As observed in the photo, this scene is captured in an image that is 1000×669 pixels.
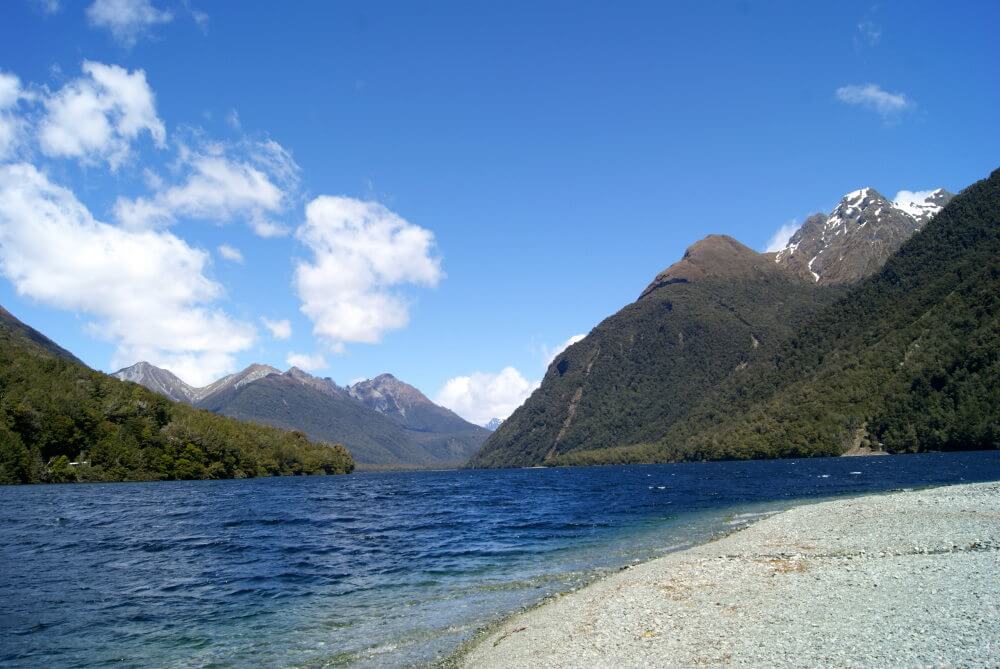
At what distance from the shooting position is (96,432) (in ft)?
386

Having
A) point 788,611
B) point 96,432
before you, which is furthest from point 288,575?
point 96,432

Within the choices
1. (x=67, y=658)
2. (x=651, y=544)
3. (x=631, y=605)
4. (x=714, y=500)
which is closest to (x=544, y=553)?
(x=651, y=544)

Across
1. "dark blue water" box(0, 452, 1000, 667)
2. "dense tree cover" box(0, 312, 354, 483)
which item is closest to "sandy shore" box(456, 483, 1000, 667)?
"dark blue water" box(0, 452, 1000, 667)

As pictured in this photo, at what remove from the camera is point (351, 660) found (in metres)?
15.8

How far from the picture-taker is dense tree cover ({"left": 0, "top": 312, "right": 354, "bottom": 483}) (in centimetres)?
10112

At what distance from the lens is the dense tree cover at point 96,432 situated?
101m

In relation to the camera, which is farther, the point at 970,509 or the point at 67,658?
the point at 970,509

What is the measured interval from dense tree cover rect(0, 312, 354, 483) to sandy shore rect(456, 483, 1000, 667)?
111 m

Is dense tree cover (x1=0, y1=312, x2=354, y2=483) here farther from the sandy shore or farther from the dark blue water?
the sandy shore

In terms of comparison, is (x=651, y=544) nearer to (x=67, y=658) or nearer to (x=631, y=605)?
(x=631, y=605)

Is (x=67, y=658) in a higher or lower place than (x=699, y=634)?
lower

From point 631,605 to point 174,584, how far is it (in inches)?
794

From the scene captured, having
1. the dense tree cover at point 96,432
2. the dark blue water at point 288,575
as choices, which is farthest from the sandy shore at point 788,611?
the dense tree cover at point 96,432

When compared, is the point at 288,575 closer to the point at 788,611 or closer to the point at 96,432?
the point at 788,611
